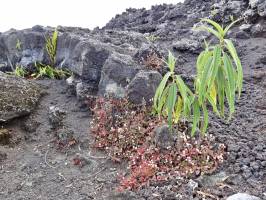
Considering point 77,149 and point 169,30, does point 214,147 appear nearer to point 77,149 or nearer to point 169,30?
point 77,149

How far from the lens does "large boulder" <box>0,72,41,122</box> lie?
24.3 feet

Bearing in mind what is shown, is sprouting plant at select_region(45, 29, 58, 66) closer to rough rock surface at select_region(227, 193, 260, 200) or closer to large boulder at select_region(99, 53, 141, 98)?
large boulder at select_region(99, 53, 141, 98)

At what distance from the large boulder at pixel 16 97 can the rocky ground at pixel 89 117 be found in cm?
2

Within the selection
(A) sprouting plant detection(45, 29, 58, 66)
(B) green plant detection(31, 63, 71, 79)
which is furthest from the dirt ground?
(A) sprouting plant detection(45, 29, 58, 66)

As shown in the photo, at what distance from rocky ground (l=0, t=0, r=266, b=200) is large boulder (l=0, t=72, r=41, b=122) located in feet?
0.05

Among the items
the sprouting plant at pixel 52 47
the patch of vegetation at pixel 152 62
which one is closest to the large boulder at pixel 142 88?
the patch of vegetation at pixel 152 62

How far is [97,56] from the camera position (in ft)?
26.5

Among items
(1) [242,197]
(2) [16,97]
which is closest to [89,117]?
(2) [16,97]

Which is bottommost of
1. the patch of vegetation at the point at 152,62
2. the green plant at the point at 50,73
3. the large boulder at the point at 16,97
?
the large boulder at the point at 16,97

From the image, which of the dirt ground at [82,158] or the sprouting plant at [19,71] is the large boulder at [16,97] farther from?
the sprouting plant at [19,71]

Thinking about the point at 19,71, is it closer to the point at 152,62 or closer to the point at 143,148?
the point at 152,62

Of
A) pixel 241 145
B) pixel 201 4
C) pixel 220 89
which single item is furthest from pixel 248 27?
pixel 220 89

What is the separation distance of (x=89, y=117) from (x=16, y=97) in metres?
1.26

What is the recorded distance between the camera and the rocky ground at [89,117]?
5730 millimetres
